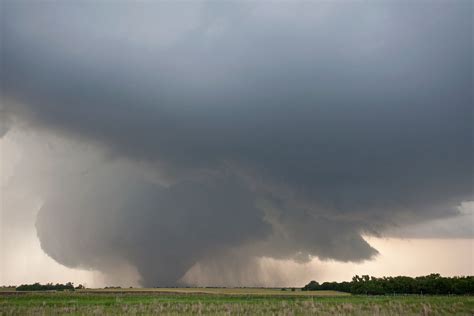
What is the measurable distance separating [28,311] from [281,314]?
36.6 metres

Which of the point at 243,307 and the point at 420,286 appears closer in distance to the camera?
the point at 243,307

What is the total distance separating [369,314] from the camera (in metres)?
56.0

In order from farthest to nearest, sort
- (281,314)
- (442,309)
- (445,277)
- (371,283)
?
(371,283) → (445,277) → (442,309) → (281,314)

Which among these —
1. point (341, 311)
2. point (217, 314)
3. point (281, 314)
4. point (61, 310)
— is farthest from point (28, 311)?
point (341, 311)

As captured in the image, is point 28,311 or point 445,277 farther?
point 445,277

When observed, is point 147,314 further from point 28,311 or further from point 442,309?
point 442,309

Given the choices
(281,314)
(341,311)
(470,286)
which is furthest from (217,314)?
(470,286)

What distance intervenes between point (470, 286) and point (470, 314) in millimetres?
91176

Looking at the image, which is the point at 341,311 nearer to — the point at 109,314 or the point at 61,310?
the point at 109,314

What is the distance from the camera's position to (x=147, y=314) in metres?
55.3

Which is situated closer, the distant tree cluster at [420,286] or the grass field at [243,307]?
the grass field at [243,307]

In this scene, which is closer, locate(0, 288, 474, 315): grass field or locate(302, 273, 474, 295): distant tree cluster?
locate(0, 288, 474, 315): grass field

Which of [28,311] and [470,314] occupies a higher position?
[28,311]

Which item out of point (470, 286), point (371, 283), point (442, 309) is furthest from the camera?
point (371, 283)
